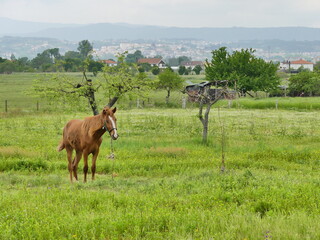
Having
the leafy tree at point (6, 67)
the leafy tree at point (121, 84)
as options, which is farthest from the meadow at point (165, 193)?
the leafy tree at point (6, 67)

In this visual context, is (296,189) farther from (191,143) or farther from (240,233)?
(191,143)

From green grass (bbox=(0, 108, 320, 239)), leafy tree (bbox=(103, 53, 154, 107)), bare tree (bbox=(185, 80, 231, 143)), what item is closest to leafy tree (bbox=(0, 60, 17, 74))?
green grass (bbox=(0, 108, 320, 239))

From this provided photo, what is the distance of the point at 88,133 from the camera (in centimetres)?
1302

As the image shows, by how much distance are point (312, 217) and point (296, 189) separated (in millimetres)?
2826

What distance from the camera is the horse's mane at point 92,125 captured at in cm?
1281

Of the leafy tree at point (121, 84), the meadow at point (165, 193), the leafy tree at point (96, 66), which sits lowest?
the meadow at point (165, 193)

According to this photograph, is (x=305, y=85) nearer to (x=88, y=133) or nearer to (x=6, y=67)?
(x=88, y=133)

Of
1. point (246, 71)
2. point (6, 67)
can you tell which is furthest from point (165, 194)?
point (6, 67)

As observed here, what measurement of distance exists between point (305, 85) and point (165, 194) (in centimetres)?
7077

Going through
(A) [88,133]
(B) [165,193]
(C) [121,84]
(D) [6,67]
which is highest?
(D) [6,67]

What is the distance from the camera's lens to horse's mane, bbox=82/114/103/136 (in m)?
12.8

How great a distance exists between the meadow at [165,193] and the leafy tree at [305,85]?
182 ft

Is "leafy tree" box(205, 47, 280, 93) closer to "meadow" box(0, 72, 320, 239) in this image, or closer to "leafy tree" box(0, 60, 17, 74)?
"meadow" box(0, 72, 320, 239)

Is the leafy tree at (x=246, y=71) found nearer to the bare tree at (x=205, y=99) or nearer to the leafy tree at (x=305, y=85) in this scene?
the leafy tree at (x=305, y=85)
